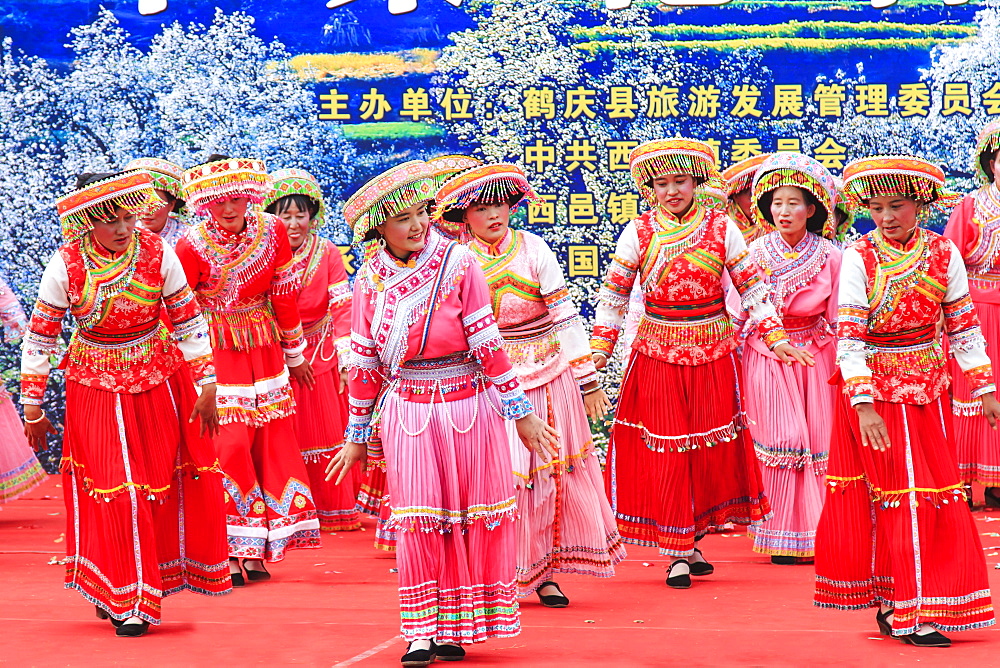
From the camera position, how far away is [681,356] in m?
6.07

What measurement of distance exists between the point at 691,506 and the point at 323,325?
8.25 ft

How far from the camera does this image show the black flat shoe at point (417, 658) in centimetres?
459

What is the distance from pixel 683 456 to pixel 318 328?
2438mm

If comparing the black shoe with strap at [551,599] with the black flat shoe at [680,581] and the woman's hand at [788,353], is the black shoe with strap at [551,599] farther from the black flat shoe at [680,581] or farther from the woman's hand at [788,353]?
the woman's hand at [788,353]

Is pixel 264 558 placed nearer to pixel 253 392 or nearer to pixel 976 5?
pixel 253 392

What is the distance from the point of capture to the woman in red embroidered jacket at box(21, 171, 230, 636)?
521cm

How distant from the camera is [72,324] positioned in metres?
10.0

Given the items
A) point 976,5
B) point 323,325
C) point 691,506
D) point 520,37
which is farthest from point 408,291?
point 976,5

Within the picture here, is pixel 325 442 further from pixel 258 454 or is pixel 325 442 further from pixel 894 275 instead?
pixel 894 275

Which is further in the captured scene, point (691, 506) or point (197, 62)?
point (197, 62)

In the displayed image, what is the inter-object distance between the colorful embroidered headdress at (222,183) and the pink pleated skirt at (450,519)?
75.8 inches

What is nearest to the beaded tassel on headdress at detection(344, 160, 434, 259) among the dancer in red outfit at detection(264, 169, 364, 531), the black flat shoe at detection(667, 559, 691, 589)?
the black flat shoe at detection(667, 559, 691, 589)

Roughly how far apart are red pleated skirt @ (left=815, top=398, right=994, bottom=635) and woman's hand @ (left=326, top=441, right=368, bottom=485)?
1657 mm

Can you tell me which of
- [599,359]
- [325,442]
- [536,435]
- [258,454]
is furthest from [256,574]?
[536,435]
